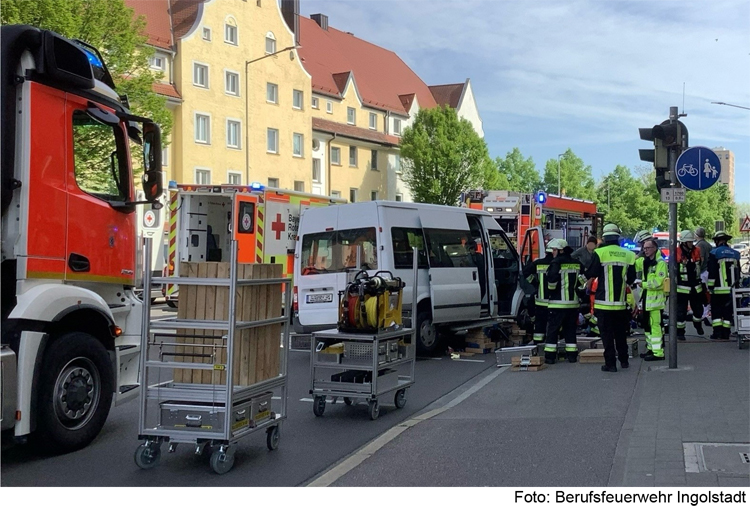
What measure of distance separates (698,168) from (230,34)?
35.5m

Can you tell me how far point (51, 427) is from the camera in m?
6.48

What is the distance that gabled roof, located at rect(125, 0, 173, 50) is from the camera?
38812 mm

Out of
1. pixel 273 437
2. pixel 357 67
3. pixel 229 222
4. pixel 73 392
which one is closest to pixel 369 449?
pixel 273 437

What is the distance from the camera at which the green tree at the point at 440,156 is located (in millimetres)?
53156

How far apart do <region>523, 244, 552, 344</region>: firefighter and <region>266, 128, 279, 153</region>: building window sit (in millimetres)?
33293

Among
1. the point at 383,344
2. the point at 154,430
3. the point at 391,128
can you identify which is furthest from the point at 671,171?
the point at 391,128

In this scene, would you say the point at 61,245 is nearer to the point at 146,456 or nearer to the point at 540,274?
the point at 146,456

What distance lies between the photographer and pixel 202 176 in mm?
40219

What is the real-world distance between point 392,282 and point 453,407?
147 cm

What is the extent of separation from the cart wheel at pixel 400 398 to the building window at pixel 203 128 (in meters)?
32.6

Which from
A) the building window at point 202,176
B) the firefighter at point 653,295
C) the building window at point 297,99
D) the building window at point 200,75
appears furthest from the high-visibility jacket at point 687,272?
the building window at point 297,99

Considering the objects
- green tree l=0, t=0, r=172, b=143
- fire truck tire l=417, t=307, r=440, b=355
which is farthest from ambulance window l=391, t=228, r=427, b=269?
green tree l=0, t=0, r=172, b=143

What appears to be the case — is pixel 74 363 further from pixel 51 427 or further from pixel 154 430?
pixel 154 430

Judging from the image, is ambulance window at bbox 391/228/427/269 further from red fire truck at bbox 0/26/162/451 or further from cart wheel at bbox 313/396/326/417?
red fire truck at bbox 0/26/162/451
